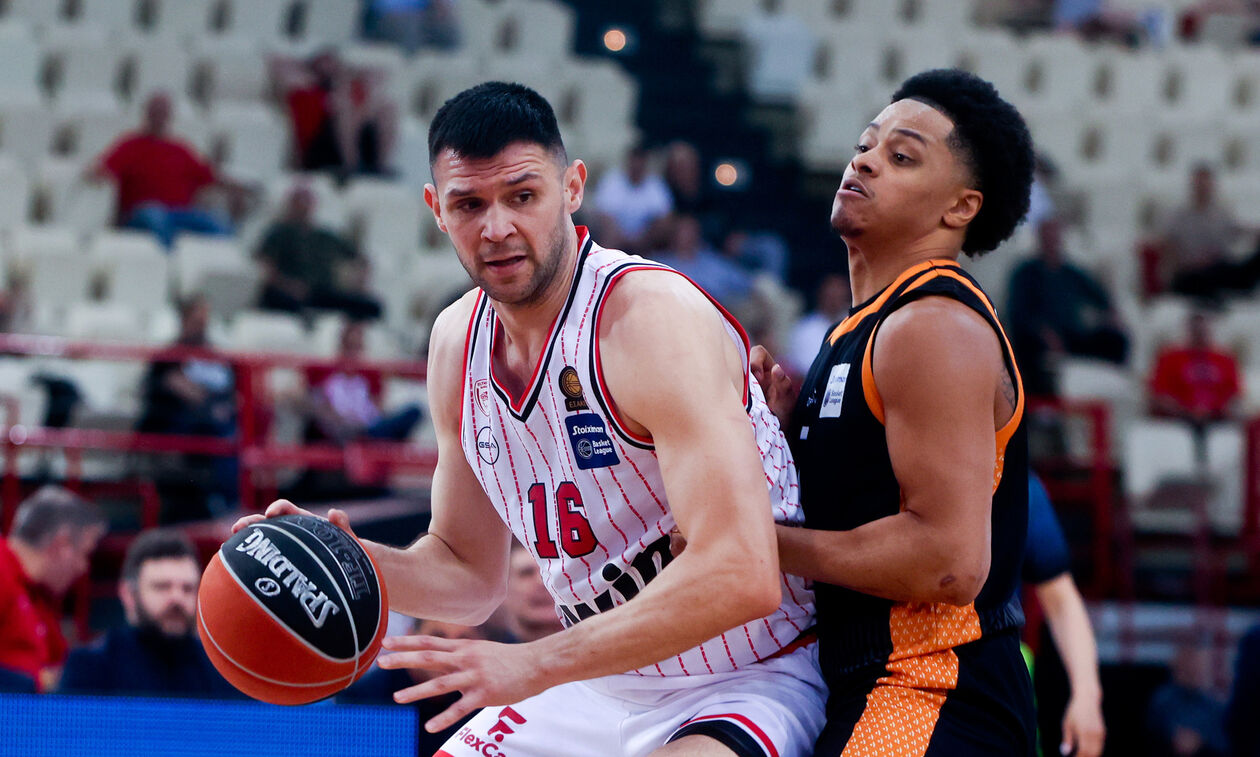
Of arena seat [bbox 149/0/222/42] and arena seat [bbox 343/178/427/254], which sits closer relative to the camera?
arena seat [bbox 343/178/427/254]

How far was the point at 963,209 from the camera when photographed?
122 inches

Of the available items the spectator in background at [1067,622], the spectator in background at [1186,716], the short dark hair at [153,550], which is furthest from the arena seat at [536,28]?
the spectator in background at [1067,622]

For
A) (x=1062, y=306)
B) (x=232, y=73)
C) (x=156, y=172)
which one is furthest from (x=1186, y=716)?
(x=232, y=73)

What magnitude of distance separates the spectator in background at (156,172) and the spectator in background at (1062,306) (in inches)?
212

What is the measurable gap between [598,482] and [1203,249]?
9.33 m

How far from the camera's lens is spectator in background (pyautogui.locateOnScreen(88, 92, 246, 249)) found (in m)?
9.76

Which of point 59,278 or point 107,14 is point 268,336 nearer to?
point 59,278

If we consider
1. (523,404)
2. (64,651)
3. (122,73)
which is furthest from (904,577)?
(122,73)

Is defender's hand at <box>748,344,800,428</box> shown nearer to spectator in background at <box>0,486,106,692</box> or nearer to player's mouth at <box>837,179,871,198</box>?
player's mouth at <box>837,179,871,198</box>

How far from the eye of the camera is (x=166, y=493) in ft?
25.4

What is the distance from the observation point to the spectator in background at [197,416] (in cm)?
764

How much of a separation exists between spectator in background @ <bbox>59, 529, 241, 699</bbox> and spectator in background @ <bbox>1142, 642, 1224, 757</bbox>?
4.64 meters

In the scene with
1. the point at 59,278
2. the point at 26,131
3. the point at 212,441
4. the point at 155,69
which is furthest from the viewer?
the point at 155,69


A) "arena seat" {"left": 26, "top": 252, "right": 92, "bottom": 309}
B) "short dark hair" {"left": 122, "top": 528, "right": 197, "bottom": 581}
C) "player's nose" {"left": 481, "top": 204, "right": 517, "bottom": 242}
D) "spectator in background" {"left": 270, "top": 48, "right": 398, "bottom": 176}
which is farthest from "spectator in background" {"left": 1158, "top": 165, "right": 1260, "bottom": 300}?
"player's nose" {"left": 481, "top": 204, "right": 517, "bottom": 242}
